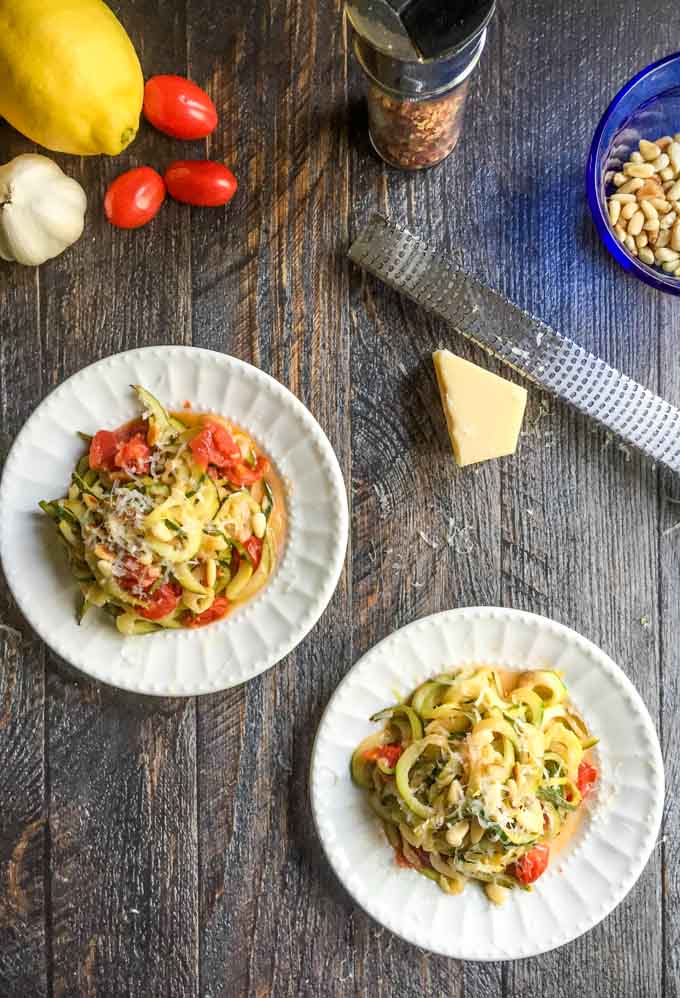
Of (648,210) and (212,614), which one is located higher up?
(648,210)

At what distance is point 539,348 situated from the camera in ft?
7.34

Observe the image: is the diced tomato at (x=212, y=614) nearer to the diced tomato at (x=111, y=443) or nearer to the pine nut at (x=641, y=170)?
the diced tomato at (x=111, y=443)

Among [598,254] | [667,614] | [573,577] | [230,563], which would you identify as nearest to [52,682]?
[230,563]

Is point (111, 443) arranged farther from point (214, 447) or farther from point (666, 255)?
point (666, 255)

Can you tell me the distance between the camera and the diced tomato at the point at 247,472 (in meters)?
2.16

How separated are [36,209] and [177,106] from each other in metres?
0.40

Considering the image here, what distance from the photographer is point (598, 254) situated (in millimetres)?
2336

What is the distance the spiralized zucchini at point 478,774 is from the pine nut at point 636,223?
1.06 meters

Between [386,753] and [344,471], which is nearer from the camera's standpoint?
[386,753]

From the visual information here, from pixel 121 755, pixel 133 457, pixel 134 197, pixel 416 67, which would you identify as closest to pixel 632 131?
pixel 416 67

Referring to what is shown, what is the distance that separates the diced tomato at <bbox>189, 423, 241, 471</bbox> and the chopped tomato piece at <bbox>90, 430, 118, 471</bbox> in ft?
0.62

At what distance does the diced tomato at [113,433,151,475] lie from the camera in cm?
210

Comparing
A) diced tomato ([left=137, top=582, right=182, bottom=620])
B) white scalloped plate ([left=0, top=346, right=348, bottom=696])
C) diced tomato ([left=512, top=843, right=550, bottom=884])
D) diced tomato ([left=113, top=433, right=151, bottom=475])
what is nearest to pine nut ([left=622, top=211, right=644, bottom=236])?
white scalloped plate ([left=0, top=346, right=348, bottom=696])

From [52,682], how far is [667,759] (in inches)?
60.4
